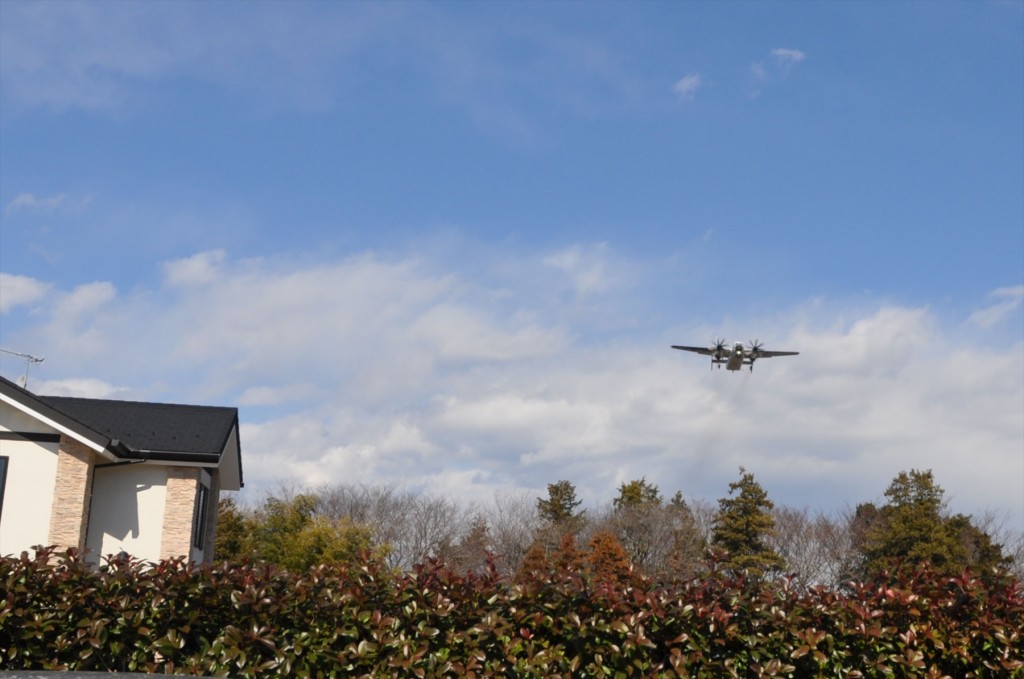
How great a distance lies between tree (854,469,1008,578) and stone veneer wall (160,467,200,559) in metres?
38.9

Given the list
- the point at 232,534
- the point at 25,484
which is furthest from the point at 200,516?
the point at 232,534

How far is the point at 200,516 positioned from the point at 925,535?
42001 mm

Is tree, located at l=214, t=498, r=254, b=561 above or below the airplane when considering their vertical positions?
below

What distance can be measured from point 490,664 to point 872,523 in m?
58.8

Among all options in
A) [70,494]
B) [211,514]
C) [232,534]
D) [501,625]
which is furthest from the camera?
[232,534]

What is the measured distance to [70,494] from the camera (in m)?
18.0

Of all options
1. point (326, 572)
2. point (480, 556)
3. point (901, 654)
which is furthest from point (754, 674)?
point (480, 556)

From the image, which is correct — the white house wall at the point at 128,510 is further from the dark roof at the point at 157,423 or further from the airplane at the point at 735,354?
the airplane at the point at 735,354

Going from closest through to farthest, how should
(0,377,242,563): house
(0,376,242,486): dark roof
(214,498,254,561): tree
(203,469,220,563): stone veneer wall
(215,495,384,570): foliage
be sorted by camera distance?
(0,377,242,563): house
(0,376,242,486): dark roof
(203,469,220,563): stone veneer wall
(215,495,384,570): foliage
(214,498,254,561): tree

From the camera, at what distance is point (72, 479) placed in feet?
59.0

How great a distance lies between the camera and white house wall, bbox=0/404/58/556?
17.9 meters

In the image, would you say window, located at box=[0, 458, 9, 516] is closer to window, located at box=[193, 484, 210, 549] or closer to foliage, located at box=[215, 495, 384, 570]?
window, located at box=[193, 484, 210, 549]

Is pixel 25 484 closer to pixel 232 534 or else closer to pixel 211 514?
pixel 211 514

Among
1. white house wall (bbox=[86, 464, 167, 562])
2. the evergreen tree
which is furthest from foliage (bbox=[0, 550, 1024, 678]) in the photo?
the evergreen tree
